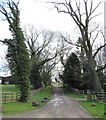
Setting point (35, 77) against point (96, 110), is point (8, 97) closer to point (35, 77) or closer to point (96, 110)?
point (96, 110)

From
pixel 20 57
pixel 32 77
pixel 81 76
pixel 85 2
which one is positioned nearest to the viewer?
pixel 20 57

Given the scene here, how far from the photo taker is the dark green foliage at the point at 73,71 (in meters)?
65.4

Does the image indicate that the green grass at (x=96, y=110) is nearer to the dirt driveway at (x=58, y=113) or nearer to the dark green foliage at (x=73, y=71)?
the dirt driveway at (x=58, y=113)

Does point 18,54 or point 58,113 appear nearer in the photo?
point 58,113

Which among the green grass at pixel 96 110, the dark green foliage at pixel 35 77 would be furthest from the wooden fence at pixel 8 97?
the dark green foliage at pixel 35 77

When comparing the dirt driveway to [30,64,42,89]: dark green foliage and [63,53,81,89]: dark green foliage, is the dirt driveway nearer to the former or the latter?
[63,53,81,89]: dark green foliage

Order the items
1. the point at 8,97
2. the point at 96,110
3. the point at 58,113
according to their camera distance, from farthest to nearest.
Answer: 1. the point at 8,97
2. the point at 96,110
3. the point at 58,113

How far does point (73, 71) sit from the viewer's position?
65500mm

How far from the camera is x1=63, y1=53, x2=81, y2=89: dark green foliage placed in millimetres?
65438

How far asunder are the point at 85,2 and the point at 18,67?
47.1ft

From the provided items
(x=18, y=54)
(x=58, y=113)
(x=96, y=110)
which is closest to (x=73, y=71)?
(x=18, y=54)

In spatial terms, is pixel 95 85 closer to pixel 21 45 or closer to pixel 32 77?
pixel 21 45

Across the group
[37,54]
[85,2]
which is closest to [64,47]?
[37,54]

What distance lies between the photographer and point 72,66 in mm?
67500
